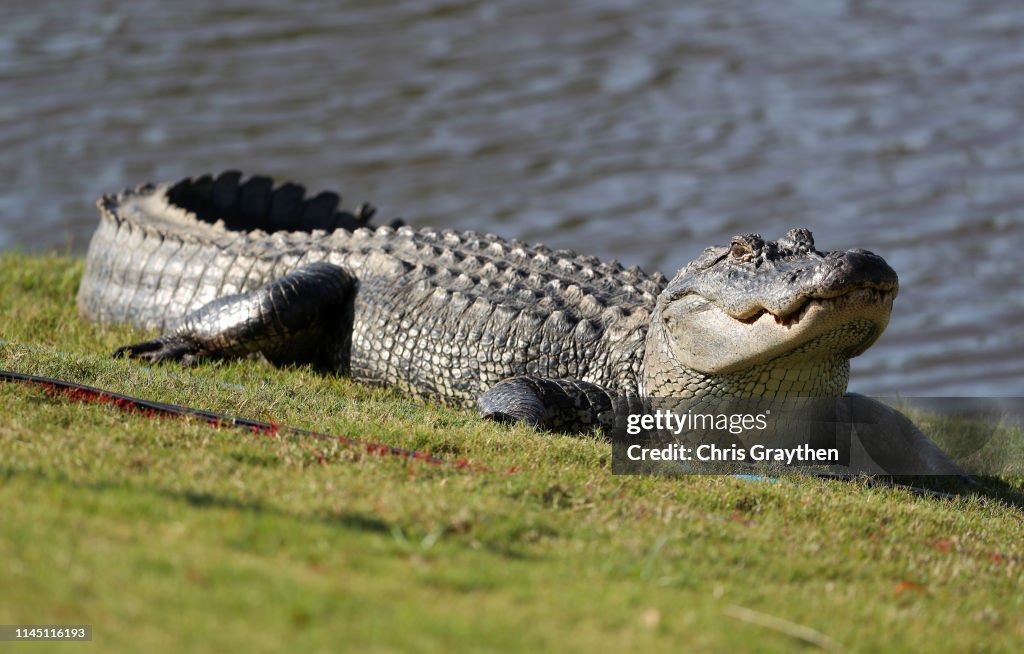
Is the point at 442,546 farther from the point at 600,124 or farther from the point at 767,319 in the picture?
the point at 600,124

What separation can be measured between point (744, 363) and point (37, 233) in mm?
8444

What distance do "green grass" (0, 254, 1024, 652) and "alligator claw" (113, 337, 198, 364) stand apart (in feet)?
4.06

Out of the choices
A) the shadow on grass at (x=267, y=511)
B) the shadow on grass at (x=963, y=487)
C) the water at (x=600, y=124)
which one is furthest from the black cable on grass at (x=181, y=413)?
the water at (x=600, y=124)

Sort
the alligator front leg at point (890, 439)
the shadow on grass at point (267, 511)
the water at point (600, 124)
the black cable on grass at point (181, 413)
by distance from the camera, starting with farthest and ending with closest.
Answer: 1. the water at point (600, 124)
2. the alligator front leg at point (890, 439)
3. the black cable on grass at point (181, 413)
4. the shadow on grass at point (267, 511)

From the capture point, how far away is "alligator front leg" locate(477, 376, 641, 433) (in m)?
5.45

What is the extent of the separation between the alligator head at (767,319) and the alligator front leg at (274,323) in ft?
5.81

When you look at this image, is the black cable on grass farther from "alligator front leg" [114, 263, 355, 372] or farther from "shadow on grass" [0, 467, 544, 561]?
"alligator front leg" [114, 263, 355, 372]

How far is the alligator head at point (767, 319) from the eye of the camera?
4.71m

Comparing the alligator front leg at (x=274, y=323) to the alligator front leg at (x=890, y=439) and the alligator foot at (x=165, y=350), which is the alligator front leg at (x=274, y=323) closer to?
the alligator foot at (x=165, y=350)

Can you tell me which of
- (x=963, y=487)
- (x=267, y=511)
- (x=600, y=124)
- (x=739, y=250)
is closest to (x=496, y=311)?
(x=739, y=250)

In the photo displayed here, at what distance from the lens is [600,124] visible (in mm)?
13312

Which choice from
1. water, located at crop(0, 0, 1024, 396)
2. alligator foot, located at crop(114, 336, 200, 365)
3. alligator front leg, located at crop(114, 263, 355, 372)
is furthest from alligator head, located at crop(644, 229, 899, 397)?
water, located at crop(0, 0, 1024, 396)

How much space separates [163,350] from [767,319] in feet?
10.2

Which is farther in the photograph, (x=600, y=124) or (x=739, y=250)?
(x=600, y=124)
